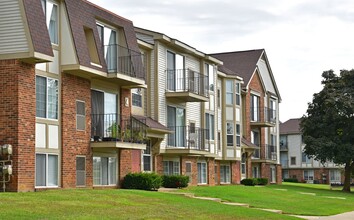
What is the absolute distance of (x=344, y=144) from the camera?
5522 centimetres

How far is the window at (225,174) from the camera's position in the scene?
50.3m

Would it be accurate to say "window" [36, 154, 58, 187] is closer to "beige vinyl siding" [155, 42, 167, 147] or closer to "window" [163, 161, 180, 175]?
"beige vinyl siding" [155, 42, 167, 147]

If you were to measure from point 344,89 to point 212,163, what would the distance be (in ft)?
59.6

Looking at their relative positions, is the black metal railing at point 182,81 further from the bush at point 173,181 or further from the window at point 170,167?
the bush at point 173,181

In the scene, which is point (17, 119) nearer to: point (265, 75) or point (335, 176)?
point (265, 75)

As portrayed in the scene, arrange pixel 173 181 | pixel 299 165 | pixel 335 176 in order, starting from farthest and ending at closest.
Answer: pixel 299 165 < pixel 335 176 < pixel 173 181

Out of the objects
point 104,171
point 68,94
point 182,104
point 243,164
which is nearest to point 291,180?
point 243,164

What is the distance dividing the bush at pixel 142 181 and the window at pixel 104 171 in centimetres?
62

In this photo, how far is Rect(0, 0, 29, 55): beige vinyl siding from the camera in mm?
Answer: 24609

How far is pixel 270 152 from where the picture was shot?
200ft

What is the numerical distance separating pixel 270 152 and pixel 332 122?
6.79 metres

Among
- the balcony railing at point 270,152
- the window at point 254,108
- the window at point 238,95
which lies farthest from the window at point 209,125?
the balcony railing at point 270,152

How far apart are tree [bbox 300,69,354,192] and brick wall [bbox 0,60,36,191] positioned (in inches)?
1393

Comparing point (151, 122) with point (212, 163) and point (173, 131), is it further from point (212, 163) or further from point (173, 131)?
point (212, 163)
